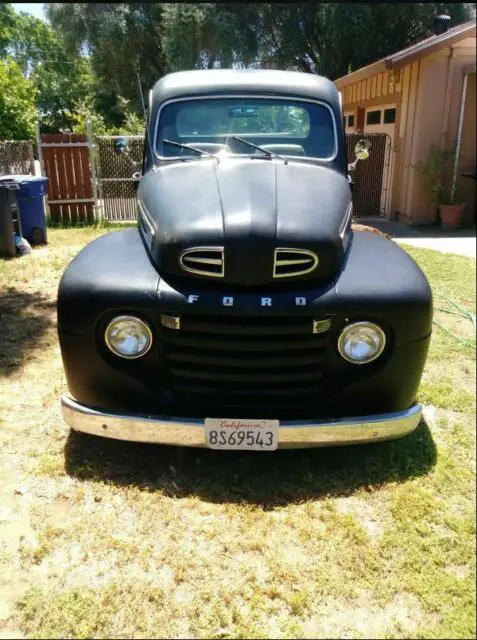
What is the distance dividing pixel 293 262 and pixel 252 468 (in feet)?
3.84

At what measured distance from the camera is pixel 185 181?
3.21 m

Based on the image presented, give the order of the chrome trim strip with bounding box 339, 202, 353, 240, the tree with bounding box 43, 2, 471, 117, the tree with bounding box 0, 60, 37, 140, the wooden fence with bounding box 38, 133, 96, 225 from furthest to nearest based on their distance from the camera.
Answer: the tree with bounding box 43, 2, 471, 117, the wooden fence with bounding box 38, 133, 96, 225, the tree with bounding box 0, 60, 37, 140, the chrome trim strip with bounding box 339, 202, 353, 240

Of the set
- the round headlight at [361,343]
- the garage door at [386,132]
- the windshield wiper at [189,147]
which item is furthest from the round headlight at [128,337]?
the garage door at [386,132]

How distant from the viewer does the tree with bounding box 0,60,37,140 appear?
16.3ft

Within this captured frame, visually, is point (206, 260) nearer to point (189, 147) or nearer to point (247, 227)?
point (247, 227)

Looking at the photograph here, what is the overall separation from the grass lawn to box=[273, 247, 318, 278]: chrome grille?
0.68 meters

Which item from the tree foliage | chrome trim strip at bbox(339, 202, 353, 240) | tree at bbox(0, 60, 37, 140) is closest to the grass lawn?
chrome trim strip at bbox(339, 202, 353, 240)

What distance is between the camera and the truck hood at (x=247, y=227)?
2564 mm

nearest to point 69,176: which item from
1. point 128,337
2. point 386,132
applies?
point 386,132

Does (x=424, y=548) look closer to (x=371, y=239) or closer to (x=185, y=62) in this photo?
(x=371, y=239)

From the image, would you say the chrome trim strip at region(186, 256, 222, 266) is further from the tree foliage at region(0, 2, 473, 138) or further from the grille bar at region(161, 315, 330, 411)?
the tree foliage at region(0, 2, 473, 138)

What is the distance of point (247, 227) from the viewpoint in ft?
8.43

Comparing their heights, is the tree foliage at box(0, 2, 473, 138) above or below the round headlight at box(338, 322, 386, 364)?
above

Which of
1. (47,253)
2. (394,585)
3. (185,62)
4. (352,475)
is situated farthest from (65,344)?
(185,62)
